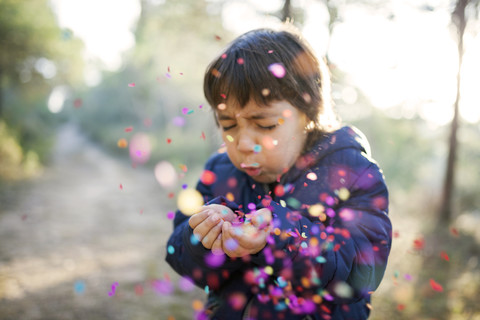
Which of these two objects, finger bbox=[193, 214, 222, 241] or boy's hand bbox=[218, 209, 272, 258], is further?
finger bbox=[193, 214, 222, 241]

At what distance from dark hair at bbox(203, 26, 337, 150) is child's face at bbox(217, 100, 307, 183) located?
0.15 feet

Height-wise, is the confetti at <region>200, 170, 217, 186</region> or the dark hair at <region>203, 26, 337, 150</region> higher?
the dark hair at <region>203, 26, 337, 150</region>

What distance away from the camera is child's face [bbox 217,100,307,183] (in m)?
1.62

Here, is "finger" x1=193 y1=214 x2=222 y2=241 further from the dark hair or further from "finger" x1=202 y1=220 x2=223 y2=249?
the dark hair

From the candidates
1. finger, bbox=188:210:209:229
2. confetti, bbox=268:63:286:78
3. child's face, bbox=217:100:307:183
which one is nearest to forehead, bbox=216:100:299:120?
child's face, bbox=217:100:307:183

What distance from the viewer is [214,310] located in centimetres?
179

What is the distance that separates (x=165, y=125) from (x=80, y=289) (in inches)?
1117

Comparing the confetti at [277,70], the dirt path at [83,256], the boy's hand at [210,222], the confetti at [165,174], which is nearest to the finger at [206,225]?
the boy's hand at [210,222]

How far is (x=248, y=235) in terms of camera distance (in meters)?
1.21

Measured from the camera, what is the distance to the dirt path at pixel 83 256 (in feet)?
17.4

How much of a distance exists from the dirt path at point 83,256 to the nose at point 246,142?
100cm

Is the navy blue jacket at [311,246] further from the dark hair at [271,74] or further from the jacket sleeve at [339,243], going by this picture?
the dark hair at [271,74]

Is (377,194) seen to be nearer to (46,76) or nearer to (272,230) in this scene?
(272,230)

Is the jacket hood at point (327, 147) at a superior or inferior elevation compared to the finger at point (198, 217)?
superior
